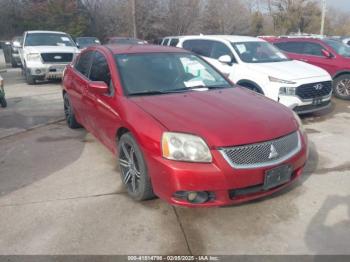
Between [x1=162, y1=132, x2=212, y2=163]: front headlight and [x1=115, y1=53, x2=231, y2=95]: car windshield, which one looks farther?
[x1=115, y1=53, x2=231, y2=95]: car windshield

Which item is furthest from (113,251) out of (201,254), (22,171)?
(22,171)

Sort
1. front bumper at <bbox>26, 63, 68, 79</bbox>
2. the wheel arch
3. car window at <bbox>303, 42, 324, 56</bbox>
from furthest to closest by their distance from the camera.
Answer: front bumper at <bbox>26, 63, 68, 79</bbox>
car window at <bbox>303, 42, 324, 56</bbox>
the wheel arch

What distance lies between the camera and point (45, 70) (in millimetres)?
11953

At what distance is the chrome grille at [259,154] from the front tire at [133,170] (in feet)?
2.86

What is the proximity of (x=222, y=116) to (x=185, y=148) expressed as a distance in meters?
0.59

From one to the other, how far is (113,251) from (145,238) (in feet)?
1.04

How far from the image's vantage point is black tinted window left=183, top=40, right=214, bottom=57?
862 cm

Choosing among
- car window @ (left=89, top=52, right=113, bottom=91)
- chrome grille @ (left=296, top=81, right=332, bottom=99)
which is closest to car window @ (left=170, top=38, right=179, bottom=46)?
chrome grille @ (left=296, top=81, right=332, bottom=99)

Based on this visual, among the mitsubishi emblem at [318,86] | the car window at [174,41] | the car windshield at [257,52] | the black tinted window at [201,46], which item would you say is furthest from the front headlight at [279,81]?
the car window at [174,41]

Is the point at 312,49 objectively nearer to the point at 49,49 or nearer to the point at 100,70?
the point at 100,70

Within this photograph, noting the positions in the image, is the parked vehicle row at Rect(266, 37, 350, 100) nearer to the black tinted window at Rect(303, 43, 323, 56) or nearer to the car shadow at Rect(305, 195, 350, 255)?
the black tinted window at Rect(303, 43, 323, 56)

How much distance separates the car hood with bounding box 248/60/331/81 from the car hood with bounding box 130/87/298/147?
3.09 meters

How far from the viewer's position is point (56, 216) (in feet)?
11.7

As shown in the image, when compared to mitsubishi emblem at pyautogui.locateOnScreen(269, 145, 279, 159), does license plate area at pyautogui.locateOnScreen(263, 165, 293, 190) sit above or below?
below
